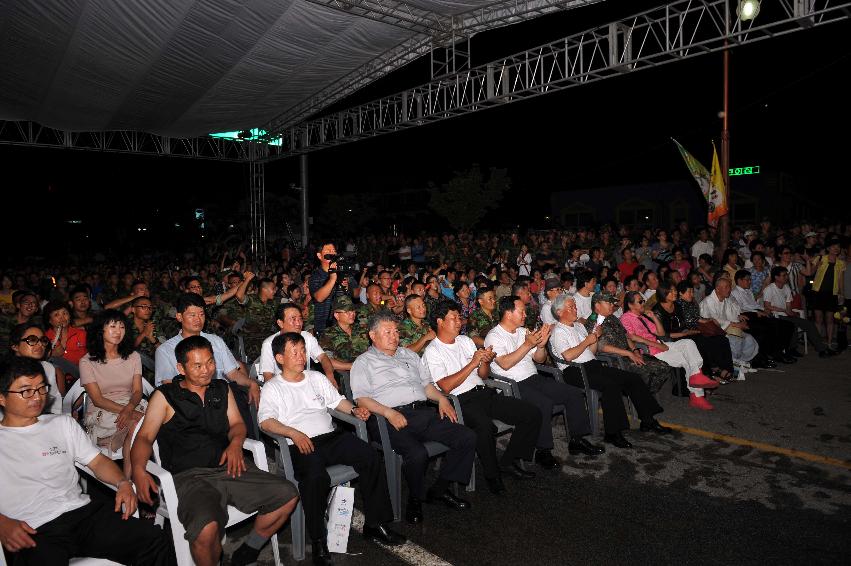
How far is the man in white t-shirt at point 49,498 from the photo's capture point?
2.73 meters

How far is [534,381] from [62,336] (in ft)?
13.9

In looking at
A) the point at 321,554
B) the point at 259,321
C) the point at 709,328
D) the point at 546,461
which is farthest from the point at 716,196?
the point at 321,554

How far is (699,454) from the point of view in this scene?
4805 millimetres

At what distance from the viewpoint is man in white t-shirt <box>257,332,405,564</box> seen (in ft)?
11.3

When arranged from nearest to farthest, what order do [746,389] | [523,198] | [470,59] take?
1. [746,389]
2. [470,59]
3. [523,198]

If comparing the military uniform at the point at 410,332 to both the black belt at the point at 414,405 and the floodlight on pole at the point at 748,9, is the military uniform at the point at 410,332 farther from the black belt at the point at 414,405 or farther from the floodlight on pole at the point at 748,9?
the floodlight on pole at the point at 748,9

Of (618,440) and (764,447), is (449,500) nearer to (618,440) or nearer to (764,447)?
(618,440)

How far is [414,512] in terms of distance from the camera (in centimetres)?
384

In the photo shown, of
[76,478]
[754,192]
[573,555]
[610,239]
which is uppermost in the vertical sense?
Answer: [754,192]

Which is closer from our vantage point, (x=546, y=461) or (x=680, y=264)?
(x=546, y=461)

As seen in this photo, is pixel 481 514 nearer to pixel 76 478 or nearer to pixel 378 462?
pixel 378 462

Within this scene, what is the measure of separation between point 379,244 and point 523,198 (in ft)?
68.6

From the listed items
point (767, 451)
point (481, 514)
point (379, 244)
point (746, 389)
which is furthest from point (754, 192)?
point (481, 514)

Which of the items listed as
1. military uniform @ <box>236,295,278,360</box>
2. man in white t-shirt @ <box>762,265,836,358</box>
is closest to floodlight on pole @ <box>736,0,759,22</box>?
man in white t-shirt @ <box>762,265,836,358</box>
